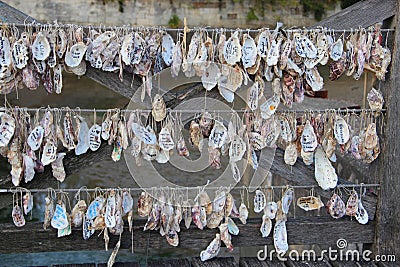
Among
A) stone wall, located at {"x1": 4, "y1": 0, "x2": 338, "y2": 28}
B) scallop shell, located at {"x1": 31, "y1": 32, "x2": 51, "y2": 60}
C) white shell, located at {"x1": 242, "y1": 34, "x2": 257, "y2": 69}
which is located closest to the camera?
scallop shell, located at {"x1": 31, "y1": 32, "x2": 51, "y2": 60}

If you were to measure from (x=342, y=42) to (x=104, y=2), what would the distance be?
11.7 metres

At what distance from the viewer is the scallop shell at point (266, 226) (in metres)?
1.94

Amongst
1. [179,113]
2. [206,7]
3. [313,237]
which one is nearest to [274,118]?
[179,113]

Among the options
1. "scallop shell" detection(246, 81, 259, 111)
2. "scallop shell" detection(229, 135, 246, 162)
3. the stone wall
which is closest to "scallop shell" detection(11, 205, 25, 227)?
"scallop shell" detection(229, 135, 246, 162)

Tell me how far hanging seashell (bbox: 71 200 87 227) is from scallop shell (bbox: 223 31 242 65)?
65 centimetres

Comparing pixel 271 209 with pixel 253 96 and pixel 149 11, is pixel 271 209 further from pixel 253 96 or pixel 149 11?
pixel 149 11

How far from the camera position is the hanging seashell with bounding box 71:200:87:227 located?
1.84 metres

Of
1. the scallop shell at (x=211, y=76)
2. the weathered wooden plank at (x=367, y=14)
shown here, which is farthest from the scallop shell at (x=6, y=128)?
the weathered wooden plank at (x=367, y=14)

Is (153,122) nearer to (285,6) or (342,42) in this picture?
(342,42)

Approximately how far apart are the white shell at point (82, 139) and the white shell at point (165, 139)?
9.0 inches

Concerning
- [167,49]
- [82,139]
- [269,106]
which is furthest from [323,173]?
[82,139]

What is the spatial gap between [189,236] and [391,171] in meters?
0.73

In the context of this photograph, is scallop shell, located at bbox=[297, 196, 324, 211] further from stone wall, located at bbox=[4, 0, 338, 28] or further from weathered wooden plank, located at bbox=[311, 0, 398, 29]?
stone wall, located at bbox=[4, 0, 338, 28]

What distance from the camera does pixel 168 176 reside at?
15.6 feet
